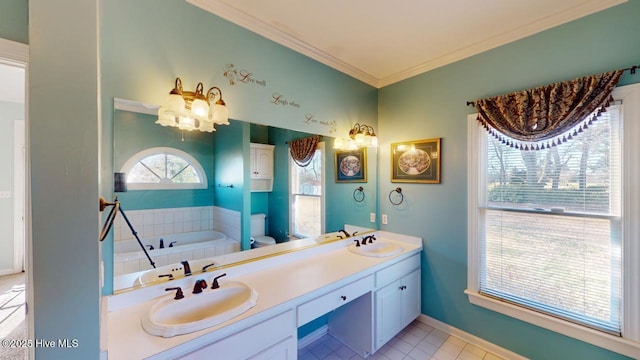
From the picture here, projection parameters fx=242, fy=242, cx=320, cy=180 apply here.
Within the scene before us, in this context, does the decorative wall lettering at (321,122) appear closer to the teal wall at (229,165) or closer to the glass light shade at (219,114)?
the teal wall at (229,165)

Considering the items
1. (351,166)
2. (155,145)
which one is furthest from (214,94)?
(351,166)

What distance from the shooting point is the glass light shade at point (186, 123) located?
151 cm

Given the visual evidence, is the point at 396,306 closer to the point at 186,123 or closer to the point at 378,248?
the point at 378,248

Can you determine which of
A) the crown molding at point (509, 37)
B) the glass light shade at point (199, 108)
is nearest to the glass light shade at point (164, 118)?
the glass light shade at point (199, 108)

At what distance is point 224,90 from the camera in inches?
67.2

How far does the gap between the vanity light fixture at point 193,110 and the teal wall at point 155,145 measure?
0.22 feet

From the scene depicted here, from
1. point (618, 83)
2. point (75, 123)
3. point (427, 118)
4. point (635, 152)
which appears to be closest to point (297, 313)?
point (75, 123)

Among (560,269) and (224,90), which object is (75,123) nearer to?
(224,90)

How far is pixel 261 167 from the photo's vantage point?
6.59 ft

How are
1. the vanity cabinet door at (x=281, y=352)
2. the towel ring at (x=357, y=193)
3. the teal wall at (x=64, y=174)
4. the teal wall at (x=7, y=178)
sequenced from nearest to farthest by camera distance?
the teal wall at (x=64, y=174), the vanity cabinet door at (x=281, y=352), the towel ring at (x=357, y=193), the teal wall at (x=7, y=178)

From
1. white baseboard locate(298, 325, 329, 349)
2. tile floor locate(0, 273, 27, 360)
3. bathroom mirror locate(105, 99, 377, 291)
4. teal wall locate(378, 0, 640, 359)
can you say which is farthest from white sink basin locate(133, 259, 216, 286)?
teal wall locate(378, 0, 640, 359)

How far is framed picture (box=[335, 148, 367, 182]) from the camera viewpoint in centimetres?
262

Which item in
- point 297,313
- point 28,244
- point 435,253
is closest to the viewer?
point 28,244

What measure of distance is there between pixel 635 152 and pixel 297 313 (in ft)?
7.55
